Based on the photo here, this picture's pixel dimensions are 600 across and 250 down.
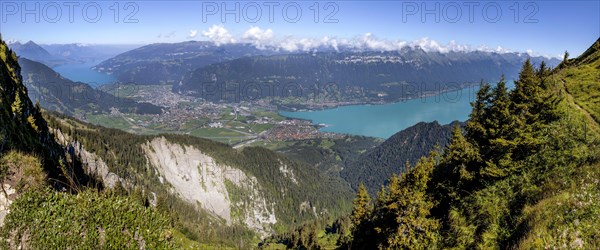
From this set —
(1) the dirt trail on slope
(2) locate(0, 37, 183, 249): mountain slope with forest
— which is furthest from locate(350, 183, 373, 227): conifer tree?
(2) locate(0, 37, 183, 249): mountain slope with forest

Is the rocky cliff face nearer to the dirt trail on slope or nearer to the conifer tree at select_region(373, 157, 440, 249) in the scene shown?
the conifer tree at select_region(373, 157, 440, 249)

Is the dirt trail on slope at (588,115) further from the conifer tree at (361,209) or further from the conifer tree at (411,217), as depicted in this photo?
the conifer tree at (361,209)

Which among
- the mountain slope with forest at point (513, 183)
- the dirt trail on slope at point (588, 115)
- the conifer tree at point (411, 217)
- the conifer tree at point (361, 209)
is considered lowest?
the conifer tree at point (361, 209)

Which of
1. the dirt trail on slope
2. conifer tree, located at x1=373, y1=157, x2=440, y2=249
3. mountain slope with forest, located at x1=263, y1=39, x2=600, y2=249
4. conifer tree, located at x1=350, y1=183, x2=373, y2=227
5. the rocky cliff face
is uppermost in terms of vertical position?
the dirt trail on slope

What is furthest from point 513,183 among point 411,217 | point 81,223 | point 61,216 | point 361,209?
point 361,209

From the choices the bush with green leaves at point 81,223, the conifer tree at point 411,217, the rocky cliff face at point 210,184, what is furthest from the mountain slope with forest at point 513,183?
the rocky cliff face at point 210,184

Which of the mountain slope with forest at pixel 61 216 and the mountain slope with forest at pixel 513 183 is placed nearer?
the mountain slope with forest at pixel 61 216

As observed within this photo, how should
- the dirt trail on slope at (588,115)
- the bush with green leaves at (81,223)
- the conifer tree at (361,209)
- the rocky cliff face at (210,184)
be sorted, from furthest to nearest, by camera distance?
the rocky cliff face at (210,184), the conifer tree at (361,209), the dirt trail on slope at (588,115), the bush with green leaves at (81,223)

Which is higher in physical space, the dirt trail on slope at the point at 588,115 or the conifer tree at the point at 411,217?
the dirt trail on slope at the point at 588,115

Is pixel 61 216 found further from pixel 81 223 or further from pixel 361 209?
pixel 361 209

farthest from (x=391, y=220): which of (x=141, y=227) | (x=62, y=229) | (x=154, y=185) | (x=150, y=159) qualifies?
(x=150, y=159)

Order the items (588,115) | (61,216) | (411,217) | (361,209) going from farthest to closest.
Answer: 1. (361,209)
2. (588,115)
3. (411,217)
4. (61,216)
